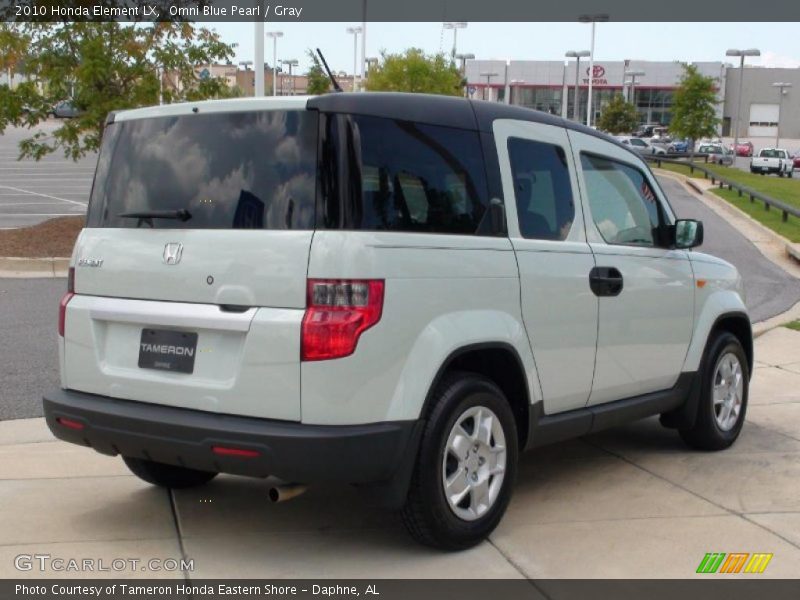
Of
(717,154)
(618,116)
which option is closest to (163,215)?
(717,154)

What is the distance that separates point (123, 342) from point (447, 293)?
4.82 ft

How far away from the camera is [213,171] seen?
468 cm

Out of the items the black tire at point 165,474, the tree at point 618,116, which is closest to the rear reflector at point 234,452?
the black tire at point 165,474

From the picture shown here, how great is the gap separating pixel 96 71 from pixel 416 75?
3510 centimetres

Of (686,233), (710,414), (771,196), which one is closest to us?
(686,233)

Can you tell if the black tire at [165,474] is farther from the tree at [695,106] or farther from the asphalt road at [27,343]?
the tree at [695,106]

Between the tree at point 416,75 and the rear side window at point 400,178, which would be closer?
the rear side window at point 400,178

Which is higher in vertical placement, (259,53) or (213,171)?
(259,53)

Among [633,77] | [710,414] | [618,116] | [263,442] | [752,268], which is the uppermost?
[633,77]

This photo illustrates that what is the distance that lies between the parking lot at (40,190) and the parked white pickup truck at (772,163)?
35.5 meters

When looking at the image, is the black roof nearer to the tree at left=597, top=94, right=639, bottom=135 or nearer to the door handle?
the door handle

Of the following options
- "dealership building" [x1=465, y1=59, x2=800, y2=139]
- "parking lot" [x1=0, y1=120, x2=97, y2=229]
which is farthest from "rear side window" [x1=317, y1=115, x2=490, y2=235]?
"dealership building" [x1=465, y1=59, x2=800, y2=139]

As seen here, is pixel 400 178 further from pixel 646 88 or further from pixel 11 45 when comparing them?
pixel 646 88

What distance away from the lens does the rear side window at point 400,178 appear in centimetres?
Result: 441
